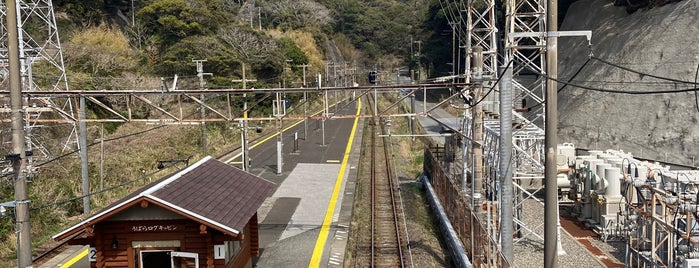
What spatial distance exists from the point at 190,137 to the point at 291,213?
41.0ft

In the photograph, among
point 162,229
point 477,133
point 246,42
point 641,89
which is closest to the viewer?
point 162,229

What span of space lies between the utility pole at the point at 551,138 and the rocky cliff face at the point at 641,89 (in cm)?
1716

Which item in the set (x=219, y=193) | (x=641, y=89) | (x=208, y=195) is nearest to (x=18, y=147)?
(x=208, y=195)

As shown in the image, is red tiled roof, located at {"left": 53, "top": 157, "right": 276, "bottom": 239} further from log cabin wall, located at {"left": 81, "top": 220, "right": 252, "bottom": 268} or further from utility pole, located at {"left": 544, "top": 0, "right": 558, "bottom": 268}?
utility pole, located at {"left": 544, "top": 0, "right": 558, "bottom": 268}

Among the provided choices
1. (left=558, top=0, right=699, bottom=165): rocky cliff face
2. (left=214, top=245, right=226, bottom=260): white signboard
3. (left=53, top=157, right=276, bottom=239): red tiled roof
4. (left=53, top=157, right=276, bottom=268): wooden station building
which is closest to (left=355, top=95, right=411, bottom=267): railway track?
(left=53, top=157, right=276, bottom=239): red tiled roof

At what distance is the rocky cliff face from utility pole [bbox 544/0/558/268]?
56.3 ft

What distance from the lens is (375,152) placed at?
3006 centimetres

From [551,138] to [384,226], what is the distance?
9.57m

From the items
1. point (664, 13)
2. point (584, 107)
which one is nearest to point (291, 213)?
point (584, 107)

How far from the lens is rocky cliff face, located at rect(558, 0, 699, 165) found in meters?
21.8

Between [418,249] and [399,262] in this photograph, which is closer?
[399,262]

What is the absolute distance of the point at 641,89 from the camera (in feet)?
83.1

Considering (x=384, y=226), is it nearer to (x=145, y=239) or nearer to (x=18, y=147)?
(x=145, y=239)

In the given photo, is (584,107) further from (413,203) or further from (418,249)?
(418,249)
